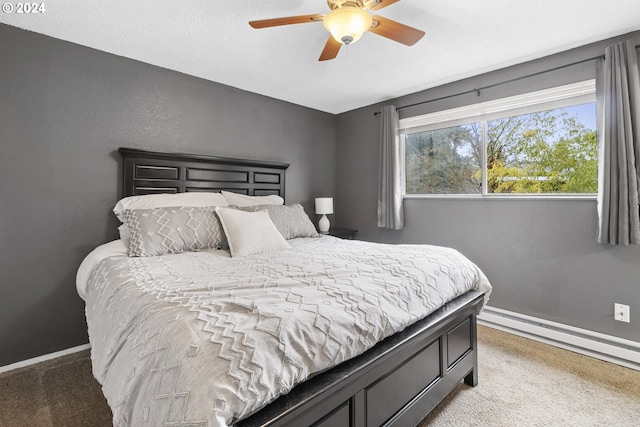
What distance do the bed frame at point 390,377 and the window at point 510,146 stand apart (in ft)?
5.05

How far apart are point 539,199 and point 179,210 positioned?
3.01m

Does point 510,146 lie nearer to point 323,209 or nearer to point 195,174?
point 323,209

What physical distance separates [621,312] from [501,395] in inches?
51.0

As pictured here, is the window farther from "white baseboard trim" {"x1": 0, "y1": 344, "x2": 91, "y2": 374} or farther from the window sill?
"white baseboard trim" {"x1": 0, "y1": 344, "x2": 91, "y2": 374}

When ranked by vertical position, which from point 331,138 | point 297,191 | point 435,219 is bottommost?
point 435,219

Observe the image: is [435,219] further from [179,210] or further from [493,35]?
[179,210]

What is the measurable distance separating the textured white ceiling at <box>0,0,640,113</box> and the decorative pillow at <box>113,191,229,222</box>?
1.20 m

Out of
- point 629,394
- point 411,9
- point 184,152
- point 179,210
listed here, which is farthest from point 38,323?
point 629,394

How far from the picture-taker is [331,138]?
4.39 metres

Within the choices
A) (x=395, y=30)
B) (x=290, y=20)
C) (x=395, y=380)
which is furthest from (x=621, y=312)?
(x=290, y=20)

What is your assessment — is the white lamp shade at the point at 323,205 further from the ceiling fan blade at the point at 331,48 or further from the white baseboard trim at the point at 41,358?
the white baseboard trim at the point at 41,358

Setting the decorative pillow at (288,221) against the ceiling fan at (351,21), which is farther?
the decorative pillow at (288,221)

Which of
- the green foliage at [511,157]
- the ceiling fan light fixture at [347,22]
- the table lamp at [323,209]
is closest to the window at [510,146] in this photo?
the green foliage at [511,157]

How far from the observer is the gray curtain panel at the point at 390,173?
11.7ft
